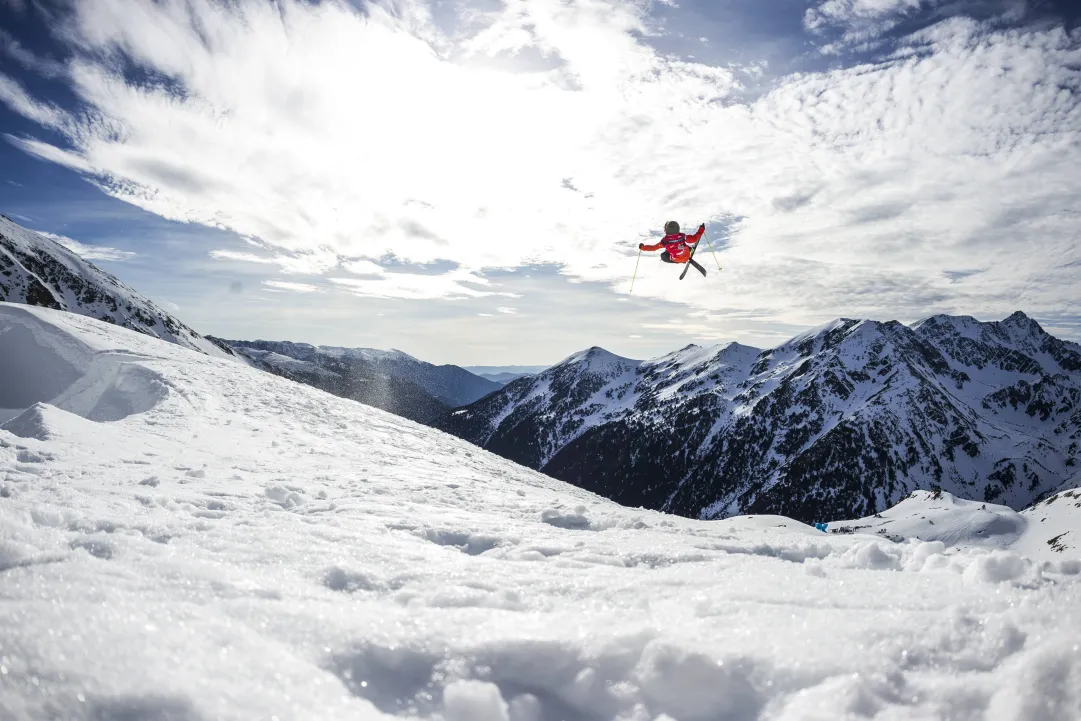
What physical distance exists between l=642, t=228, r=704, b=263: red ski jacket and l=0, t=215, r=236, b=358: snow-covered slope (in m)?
103

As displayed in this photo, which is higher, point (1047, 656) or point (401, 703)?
point (1047, 656)

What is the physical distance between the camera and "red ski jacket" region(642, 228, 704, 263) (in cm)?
1636

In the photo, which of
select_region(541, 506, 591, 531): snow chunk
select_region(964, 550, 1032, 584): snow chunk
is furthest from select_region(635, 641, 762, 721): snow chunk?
select_region(541, 506, 591, 531): snow chunk

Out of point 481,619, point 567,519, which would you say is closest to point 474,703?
point 481,619

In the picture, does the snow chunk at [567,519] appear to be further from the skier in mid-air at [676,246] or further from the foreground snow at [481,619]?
the skier in mid-air at [676,246]

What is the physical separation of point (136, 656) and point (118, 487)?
21.9 feet

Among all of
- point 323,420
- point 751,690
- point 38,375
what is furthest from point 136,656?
point 38,375

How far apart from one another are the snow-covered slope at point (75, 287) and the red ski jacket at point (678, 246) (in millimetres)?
102830

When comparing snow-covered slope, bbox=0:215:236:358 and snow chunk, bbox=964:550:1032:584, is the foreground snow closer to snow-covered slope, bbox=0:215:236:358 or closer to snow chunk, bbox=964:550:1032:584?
snow chunk, bbox=964:550:1032:584

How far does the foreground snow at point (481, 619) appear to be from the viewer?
2646 millimetres

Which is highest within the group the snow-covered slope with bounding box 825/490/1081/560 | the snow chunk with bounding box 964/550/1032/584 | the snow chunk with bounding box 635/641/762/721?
the snow chunk with bounding box 964/550/1032/584

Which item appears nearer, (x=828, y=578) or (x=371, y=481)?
(x=828, y=578)

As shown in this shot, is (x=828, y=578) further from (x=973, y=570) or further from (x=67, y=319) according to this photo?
(x=67, y=319)

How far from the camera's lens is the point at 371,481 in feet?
40.4
